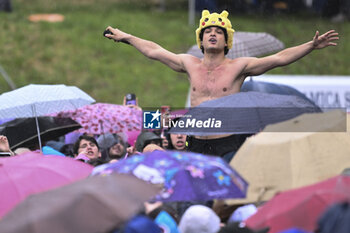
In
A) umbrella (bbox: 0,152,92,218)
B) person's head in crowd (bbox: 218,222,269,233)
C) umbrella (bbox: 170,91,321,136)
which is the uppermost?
umbrella (bbox: 170,91,321,136)

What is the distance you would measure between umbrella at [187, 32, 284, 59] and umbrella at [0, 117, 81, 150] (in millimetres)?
1798

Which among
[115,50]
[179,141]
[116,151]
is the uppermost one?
[179,141]

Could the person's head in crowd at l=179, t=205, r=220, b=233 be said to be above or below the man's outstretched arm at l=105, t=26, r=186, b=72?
below

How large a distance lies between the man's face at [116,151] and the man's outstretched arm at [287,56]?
243 cm

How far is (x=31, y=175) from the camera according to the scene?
5031mm

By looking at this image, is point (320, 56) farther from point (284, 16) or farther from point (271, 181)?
point (271, 181)

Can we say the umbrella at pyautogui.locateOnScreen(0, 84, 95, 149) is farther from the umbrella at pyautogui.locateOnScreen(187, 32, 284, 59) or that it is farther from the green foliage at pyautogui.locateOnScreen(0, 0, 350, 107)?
the green foliage at pyautogui.locateOnScreen(0, 0, 350, 107)

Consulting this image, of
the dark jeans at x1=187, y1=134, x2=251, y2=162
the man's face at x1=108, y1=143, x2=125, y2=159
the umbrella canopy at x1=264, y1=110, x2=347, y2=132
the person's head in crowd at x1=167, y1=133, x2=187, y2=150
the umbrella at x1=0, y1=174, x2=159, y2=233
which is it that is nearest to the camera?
the umbrella at x1=0, y1=174, x2=159, y2=233

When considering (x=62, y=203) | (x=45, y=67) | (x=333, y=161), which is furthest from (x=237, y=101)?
(x=45, y=67)

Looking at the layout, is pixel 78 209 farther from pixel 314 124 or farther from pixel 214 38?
pixel 214 38

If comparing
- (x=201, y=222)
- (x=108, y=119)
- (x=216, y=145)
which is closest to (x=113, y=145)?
(x=108, y=119)

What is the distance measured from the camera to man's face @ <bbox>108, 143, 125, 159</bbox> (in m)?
8.90

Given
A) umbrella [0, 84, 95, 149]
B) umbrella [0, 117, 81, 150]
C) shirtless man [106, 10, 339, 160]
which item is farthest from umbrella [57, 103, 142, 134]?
shirtless man [106, 10, 339, 160]

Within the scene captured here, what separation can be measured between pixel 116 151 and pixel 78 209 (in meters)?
4.88
